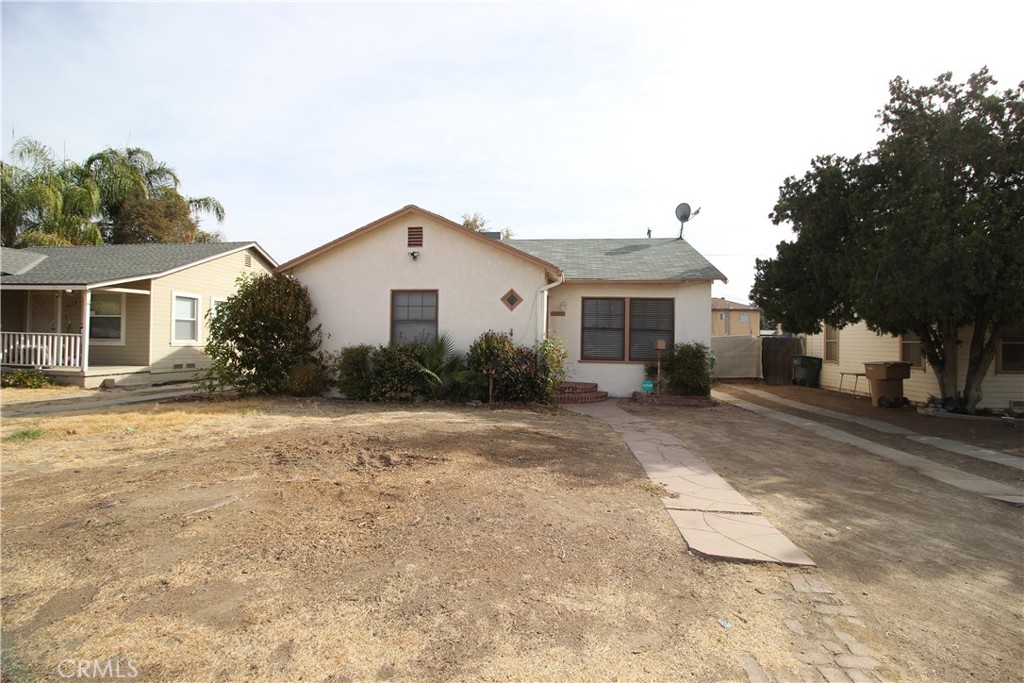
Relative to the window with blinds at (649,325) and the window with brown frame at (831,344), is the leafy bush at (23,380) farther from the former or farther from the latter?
the window with brown frame at (831,344)

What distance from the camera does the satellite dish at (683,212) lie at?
18.3 meters

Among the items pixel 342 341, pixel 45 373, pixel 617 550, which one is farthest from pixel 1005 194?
pixel 45 373

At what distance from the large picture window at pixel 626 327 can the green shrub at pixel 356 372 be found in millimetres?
5457

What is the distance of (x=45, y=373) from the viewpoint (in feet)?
51.8

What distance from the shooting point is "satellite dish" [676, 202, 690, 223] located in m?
18.3

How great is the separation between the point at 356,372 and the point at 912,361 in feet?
46.8

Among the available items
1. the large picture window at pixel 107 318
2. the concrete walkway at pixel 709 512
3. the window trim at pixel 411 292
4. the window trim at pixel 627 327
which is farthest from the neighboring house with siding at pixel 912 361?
the large picture window at pixel 107 318

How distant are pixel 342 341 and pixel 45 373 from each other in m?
8.86

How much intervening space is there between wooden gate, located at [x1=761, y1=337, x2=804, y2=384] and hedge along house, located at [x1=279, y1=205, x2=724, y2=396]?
769 centimetres

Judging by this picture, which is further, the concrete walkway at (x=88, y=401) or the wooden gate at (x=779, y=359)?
the wooden gate at (x=779, y=359)

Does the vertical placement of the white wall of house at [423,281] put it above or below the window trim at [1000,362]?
above

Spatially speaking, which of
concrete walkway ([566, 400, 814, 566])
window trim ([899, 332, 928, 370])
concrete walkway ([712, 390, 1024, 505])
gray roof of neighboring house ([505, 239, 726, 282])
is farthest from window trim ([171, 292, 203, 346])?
window trim ([899, 332, 928, 370])

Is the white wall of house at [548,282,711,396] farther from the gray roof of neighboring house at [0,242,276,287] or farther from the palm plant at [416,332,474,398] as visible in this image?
the gray roof of neighboring house at [0,242,276,287]

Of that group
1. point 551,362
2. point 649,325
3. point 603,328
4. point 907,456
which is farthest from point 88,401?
point 907,456
